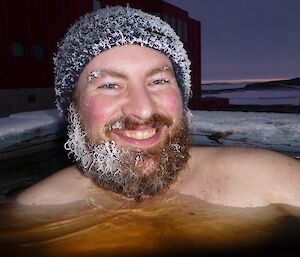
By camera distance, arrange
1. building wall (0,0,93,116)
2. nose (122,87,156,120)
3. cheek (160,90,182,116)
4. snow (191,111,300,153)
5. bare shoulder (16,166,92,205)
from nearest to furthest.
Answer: nose (122,87,156,120) → cheek (160,90,182,116) → bare shoulder (16,166,92,205) → snow (191,111,300,153) → building wall (0,0,93,116)

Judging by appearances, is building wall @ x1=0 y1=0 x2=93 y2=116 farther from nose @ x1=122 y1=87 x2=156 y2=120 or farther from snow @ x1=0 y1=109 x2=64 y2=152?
nose @ x1=122 y1=87 x2=156 y2=120

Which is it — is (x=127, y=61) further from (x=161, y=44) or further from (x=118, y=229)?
(x=118, y=229)

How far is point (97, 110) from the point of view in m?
1.90

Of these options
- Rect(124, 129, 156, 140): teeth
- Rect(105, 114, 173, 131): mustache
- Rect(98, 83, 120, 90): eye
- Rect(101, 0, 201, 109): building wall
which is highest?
Rect(101, 0, 201, 109): building wall

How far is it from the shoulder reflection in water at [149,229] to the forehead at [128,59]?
0.84 m

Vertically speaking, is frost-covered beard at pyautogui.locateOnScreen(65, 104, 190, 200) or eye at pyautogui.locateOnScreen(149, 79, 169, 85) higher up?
eye at pyautogui.locateOnScreen(149, 79, 169, 85)

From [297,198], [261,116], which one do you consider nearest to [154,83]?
[297,198]

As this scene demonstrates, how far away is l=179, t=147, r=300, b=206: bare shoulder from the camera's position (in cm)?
185

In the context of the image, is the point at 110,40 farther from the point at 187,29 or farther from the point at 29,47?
the point at 187,29

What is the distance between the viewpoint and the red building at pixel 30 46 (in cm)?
1155

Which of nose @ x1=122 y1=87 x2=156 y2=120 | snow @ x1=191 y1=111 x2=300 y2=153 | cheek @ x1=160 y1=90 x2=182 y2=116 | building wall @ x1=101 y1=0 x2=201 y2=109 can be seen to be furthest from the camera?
building wall @ x1=101 y1=0 x2=201 y2=109

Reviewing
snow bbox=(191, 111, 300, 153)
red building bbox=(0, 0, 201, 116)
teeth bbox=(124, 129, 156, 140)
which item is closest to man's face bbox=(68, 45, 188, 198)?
teeth bbox=(124, 129, 156, 140)

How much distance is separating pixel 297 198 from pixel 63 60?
1648mm

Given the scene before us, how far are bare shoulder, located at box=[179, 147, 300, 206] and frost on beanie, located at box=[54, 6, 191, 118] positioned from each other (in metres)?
0.54
